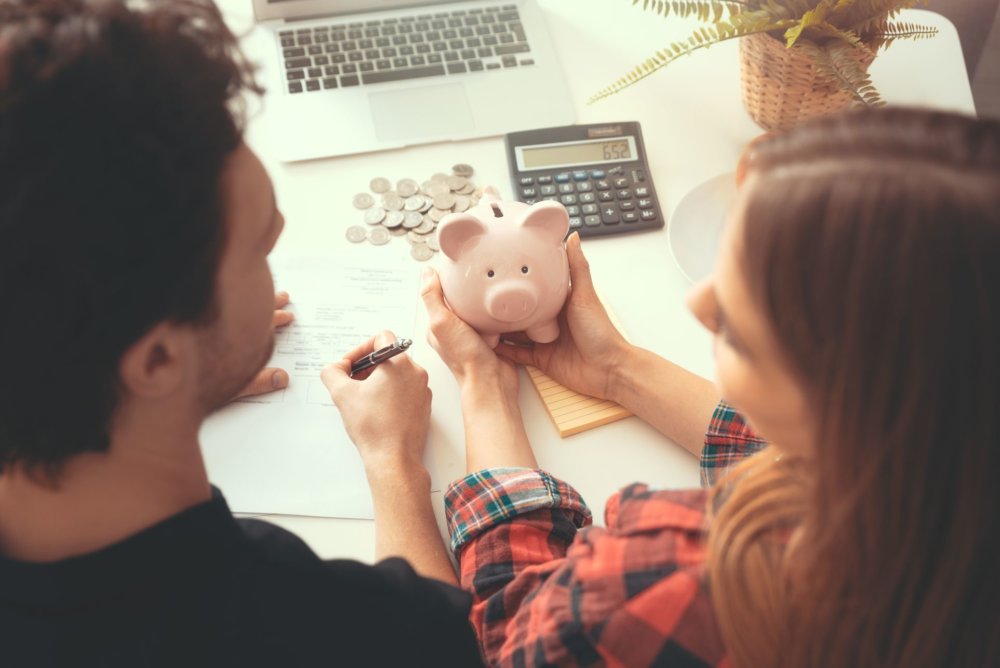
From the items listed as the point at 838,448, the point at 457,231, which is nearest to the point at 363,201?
the point at 457,231

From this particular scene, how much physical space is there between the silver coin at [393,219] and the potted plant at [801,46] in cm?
30

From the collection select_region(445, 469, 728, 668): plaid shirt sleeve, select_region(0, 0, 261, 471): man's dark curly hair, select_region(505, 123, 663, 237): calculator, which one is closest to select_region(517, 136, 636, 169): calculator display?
select_region(505, 123, 663, 237): calculator

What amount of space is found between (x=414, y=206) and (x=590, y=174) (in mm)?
230

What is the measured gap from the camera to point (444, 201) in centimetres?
108

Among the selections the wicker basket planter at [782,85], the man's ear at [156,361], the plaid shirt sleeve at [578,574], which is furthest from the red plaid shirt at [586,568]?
the wicker basket planter at [782,85]

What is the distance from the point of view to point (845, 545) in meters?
0.52

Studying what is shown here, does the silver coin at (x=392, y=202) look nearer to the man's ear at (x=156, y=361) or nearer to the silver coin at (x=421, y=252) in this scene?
the silver coin at (x=421, y=252)

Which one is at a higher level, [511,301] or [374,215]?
[374,215]

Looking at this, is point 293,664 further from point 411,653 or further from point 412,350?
point 412,350

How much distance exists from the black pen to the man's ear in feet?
1.07

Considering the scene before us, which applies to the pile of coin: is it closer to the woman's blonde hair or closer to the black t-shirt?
the black t-shirt

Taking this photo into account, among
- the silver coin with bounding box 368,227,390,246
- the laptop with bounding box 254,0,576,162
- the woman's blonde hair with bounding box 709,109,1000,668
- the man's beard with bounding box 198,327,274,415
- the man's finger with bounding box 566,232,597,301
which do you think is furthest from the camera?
the laptop with bounding box 254,0,576,162

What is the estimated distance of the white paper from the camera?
0.83 m

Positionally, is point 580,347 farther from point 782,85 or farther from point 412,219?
point 782,85
